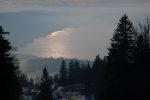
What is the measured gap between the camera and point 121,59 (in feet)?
215

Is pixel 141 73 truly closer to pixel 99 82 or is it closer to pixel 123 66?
pixel 123 66

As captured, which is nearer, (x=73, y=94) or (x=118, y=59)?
(x=118, y=59)

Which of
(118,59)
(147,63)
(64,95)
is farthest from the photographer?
(64,95)

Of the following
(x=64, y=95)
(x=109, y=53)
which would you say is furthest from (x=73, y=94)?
(x=109, y=53)

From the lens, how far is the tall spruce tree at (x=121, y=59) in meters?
57.1

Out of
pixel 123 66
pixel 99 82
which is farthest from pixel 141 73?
pixel 99 82

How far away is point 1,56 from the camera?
4503 centimetres

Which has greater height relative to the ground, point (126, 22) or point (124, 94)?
point (126, 22)

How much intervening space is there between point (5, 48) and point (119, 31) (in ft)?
80.5

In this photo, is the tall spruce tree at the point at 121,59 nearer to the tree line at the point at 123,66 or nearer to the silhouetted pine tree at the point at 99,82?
the tree line at the point at 123,66

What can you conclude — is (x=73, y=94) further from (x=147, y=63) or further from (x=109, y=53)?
(x=147, y=63)

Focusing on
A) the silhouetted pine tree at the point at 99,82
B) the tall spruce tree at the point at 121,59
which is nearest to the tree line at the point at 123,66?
the tall spruce tree at the point at 121,59

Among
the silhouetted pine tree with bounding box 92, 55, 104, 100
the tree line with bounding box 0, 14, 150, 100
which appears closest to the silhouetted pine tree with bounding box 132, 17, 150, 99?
the tree line with bounding box 0, 14, 150, 100

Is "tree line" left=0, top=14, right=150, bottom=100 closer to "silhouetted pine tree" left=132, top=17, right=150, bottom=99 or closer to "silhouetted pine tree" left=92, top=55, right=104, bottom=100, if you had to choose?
"silhouetted pine tree" left=132, top=17, right=150, bottom=99
